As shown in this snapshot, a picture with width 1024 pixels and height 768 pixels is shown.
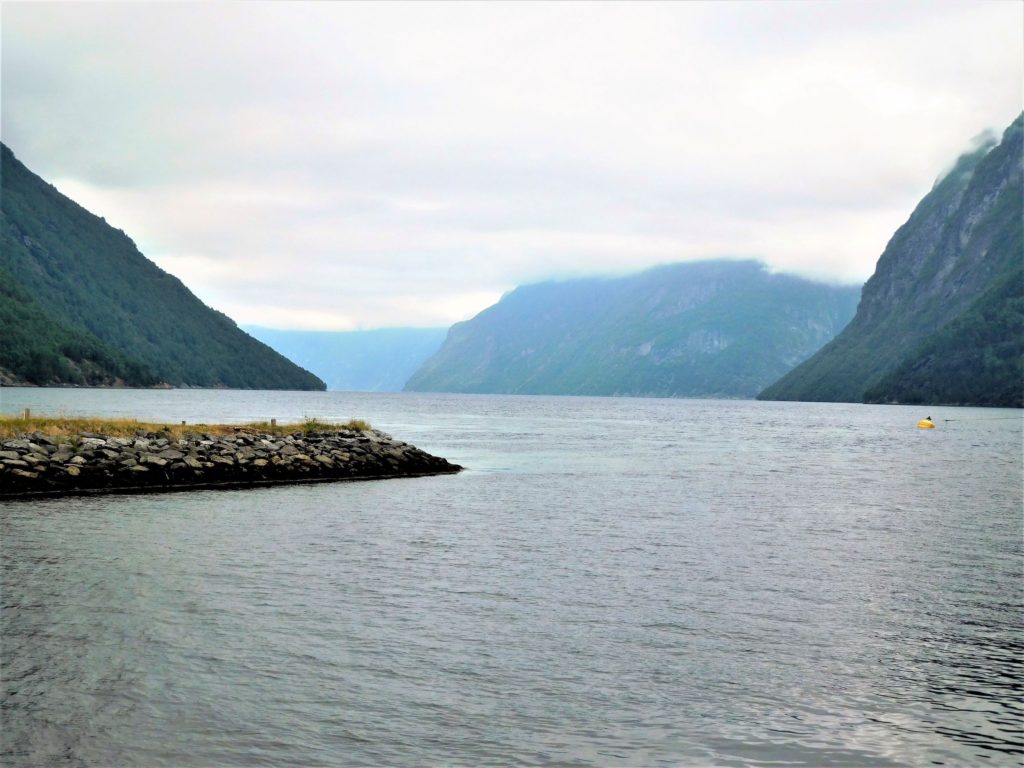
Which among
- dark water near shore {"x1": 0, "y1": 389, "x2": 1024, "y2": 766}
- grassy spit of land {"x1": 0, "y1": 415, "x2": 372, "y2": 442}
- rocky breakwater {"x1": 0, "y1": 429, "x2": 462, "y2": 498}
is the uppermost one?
grassy spit of land {"x1": 0, "y1": 415, "x2": 372, "y2": 442}

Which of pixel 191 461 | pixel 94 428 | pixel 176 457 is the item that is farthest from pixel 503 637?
pixel 94 428

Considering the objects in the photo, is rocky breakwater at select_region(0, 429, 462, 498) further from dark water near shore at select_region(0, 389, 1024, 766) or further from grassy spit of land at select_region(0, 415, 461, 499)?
dark water near shore at select_region(0, 389, 1024, 766)

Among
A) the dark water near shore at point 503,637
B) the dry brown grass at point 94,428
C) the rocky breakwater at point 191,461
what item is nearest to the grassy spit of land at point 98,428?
the dry brown grass at point 94,428

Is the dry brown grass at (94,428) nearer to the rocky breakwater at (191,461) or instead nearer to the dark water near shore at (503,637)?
the rocky breakwater at (191,461)

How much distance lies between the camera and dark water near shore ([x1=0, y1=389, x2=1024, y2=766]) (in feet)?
44.4

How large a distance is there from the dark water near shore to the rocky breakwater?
5179 millimetres

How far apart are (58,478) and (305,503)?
12.5 metres

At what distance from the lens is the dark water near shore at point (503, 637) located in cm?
1354

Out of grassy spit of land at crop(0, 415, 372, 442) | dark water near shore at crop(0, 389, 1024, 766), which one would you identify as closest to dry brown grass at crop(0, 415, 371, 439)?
grassy spit of land at crop(0, 415, 372, 442)

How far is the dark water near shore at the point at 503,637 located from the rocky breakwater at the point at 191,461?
518 cm

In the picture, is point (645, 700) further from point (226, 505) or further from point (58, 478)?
point (58, 478)

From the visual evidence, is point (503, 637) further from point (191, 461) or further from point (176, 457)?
point (176, 457)

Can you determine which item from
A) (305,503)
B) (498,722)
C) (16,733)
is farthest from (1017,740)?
(305,503)

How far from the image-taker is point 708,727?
14.1 metres
